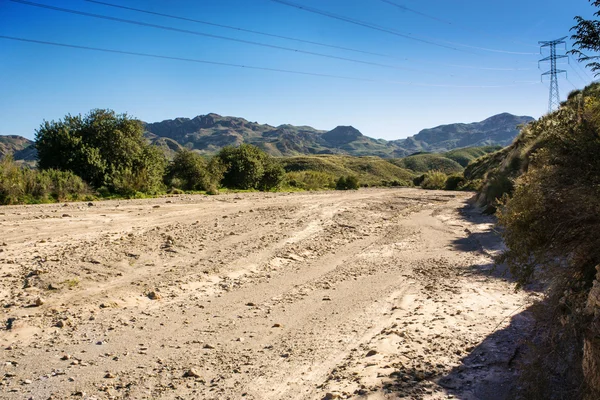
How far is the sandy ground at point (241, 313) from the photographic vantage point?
175 inches

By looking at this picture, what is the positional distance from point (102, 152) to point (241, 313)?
53.9 ft

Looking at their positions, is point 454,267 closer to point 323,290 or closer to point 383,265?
point 383,265

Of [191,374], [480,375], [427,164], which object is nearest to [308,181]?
[191,374]

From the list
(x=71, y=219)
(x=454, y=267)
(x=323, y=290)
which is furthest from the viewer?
(x=71, y=219)

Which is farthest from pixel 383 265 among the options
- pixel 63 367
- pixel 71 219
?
pixel 71 219

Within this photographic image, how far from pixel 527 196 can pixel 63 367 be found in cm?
568

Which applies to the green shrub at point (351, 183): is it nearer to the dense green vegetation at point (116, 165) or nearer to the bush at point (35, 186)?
the dense green vegetation at point (116, 165)

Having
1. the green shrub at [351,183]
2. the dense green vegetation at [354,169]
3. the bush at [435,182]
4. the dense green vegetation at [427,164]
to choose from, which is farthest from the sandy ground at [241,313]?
the dense green vegetation at [427,164]

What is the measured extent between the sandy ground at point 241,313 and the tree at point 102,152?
6.99 meters

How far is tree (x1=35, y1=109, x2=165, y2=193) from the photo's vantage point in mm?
18891

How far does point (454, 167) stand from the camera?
160000 mm

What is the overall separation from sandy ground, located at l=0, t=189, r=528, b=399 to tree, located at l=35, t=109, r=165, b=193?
22.9ft

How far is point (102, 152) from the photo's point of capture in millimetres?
19906

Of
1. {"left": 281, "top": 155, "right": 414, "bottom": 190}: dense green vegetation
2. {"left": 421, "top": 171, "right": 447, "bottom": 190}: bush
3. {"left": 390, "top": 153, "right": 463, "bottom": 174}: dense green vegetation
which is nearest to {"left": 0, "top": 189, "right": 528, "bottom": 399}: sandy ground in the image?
{"left": 421, "top": 171, "right": 447, "bottom": 190}: bush
